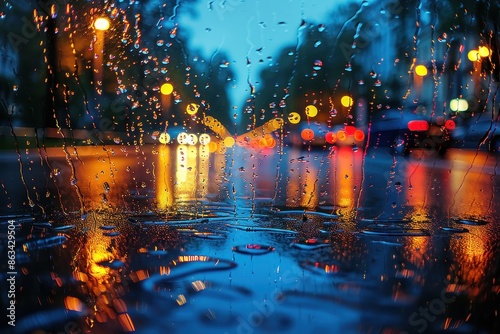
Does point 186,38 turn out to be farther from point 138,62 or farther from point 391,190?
point 391,190

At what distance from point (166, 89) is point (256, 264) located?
1216 cm

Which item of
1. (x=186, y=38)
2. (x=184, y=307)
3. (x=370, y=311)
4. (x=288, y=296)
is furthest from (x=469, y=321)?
(x=186, y=38)

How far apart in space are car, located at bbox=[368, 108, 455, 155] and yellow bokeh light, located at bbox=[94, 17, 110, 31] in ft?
42.4

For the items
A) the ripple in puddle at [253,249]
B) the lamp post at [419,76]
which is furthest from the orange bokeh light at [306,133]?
the ripple in puddle at [253,249]

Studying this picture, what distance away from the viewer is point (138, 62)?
47.1 ft

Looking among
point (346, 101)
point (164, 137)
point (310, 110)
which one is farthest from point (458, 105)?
point (164, 137)

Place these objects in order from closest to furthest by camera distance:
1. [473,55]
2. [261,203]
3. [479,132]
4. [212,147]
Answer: [261,203], [473,55], [479,132], [212,147]

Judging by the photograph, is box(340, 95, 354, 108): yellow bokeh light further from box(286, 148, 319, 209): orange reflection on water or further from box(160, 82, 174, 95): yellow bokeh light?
box(160, 82, 174, 95): yellow bokeh light

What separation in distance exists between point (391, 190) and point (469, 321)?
8.66 m

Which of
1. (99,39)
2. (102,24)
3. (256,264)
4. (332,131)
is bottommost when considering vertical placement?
(256,264)

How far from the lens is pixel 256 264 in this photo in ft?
15.3

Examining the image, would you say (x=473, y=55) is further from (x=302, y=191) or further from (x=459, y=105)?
(x=302, y=191)

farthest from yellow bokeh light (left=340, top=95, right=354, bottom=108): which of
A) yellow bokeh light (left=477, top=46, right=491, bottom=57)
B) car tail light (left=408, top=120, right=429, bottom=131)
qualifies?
yellow bokeh light (left=477, top=46, right=491, bottom=57)

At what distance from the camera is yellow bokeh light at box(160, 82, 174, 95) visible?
1623 cm
